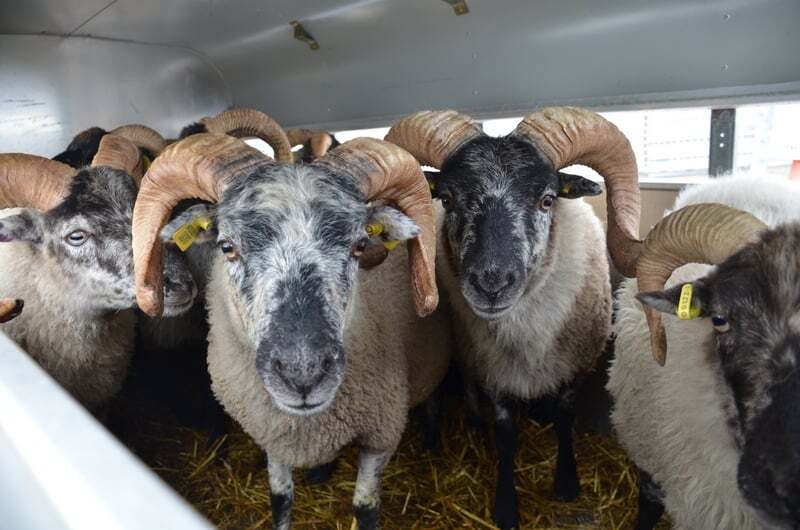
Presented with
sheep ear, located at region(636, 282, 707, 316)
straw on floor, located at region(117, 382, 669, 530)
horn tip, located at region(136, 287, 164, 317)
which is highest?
horn tip, located at region(136, 287, 164, 317)

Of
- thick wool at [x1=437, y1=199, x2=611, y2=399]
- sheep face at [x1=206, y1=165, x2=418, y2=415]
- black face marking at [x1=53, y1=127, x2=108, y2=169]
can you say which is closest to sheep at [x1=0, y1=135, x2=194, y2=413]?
black face marking at [x1=53, y1=127, x2=108, y2=169]

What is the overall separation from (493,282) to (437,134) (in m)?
0.89

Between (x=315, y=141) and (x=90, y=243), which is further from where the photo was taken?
(x=315, y=141)

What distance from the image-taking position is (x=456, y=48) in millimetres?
4785

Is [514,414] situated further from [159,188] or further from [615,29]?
[615,29]

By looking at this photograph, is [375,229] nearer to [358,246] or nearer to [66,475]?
[358,246]

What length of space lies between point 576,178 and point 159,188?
75.8 inches

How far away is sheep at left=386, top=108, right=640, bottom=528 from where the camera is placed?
2629mm

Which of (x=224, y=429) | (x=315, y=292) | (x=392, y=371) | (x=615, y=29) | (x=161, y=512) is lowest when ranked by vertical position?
(x=224, y=429)

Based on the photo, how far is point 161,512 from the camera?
0.72m

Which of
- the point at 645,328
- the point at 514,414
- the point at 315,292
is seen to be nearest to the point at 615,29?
the point at 645,328

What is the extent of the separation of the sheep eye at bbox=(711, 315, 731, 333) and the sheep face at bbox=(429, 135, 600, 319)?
87 centimetres

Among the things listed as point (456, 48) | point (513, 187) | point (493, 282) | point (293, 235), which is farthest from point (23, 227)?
point (456, 48)

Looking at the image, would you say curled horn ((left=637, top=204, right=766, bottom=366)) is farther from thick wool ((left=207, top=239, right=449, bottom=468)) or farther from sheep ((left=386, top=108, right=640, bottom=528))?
thick wool ((left=207, top=239, right=449, bottom=468))
